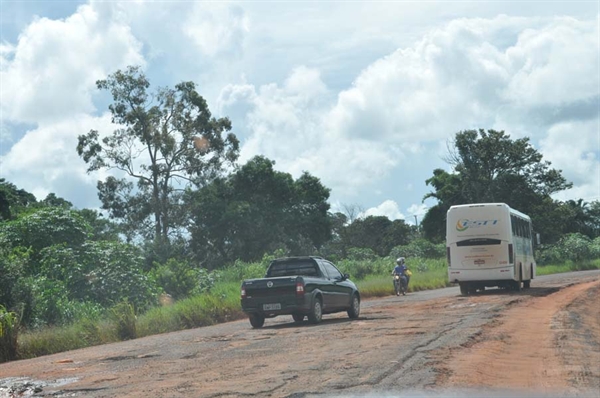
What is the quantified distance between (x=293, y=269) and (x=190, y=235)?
37.3 metres

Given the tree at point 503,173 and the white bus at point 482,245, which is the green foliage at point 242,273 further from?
the tree at point 503,173

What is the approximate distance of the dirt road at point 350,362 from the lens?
372 inches

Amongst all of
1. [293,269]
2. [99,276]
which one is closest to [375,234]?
[99,276]

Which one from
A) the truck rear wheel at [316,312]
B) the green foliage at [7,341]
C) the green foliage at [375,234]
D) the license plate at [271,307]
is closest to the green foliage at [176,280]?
the license plate at [271,307]

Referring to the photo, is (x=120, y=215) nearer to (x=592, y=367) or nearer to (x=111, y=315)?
(x=111, y=315)

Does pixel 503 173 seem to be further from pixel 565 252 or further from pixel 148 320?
pixel 148 320

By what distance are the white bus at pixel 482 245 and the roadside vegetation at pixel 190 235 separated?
684 centimetres

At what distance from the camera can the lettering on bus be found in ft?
98.3

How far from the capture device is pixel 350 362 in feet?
38.4

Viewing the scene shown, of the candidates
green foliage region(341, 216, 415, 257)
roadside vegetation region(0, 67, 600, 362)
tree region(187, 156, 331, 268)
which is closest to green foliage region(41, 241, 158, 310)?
roadside vegetation region(0, 67, 600, 362)

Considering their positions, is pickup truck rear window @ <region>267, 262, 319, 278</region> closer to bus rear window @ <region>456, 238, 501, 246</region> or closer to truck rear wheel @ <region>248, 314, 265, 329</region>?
truck rear wheel @ <region>248, 314, 265, 329</region>

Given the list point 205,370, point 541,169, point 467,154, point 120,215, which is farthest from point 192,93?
point 205,370

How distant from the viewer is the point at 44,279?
2709cm

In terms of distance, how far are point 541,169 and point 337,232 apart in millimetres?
27108
